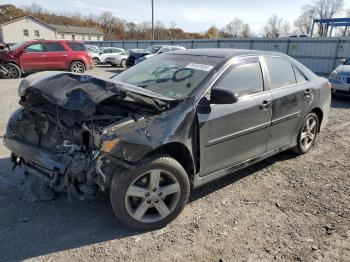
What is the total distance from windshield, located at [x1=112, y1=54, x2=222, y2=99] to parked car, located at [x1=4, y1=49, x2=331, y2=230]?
0.01 m

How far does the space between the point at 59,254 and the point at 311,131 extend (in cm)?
408

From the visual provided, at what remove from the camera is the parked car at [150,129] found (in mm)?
2793

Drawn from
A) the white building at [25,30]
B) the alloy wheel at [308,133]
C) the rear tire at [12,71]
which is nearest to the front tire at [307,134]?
the alloy wheel at [308,133]

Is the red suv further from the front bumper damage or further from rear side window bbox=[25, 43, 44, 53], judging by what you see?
the front bumper damage

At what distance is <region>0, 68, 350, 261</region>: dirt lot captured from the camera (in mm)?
2756

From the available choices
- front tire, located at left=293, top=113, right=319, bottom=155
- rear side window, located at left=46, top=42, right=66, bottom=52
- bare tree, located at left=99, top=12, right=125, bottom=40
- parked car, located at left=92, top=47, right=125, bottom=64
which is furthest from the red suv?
bare tree, located at left=99, top=12, right=125, bottom=40

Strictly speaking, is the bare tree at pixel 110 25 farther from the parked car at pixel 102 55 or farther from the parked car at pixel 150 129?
the parked car at pixel 150 129

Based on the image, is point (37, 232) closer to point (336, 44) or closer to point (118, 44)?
point (336, 44)

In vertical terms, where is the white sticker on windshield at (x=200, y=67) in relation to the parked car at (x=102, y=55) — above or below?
above

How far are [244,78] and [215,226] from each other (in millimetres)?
1733

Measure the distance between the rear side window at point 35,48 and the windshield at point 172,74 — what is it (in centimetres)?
1145

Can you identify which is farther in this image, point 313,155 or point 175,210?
point 313,155

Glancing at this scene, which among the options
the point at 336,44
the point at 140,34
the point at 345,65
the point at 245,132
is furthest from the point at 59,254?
the point at 140,34

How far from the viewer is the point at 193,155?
3174 millimetres
